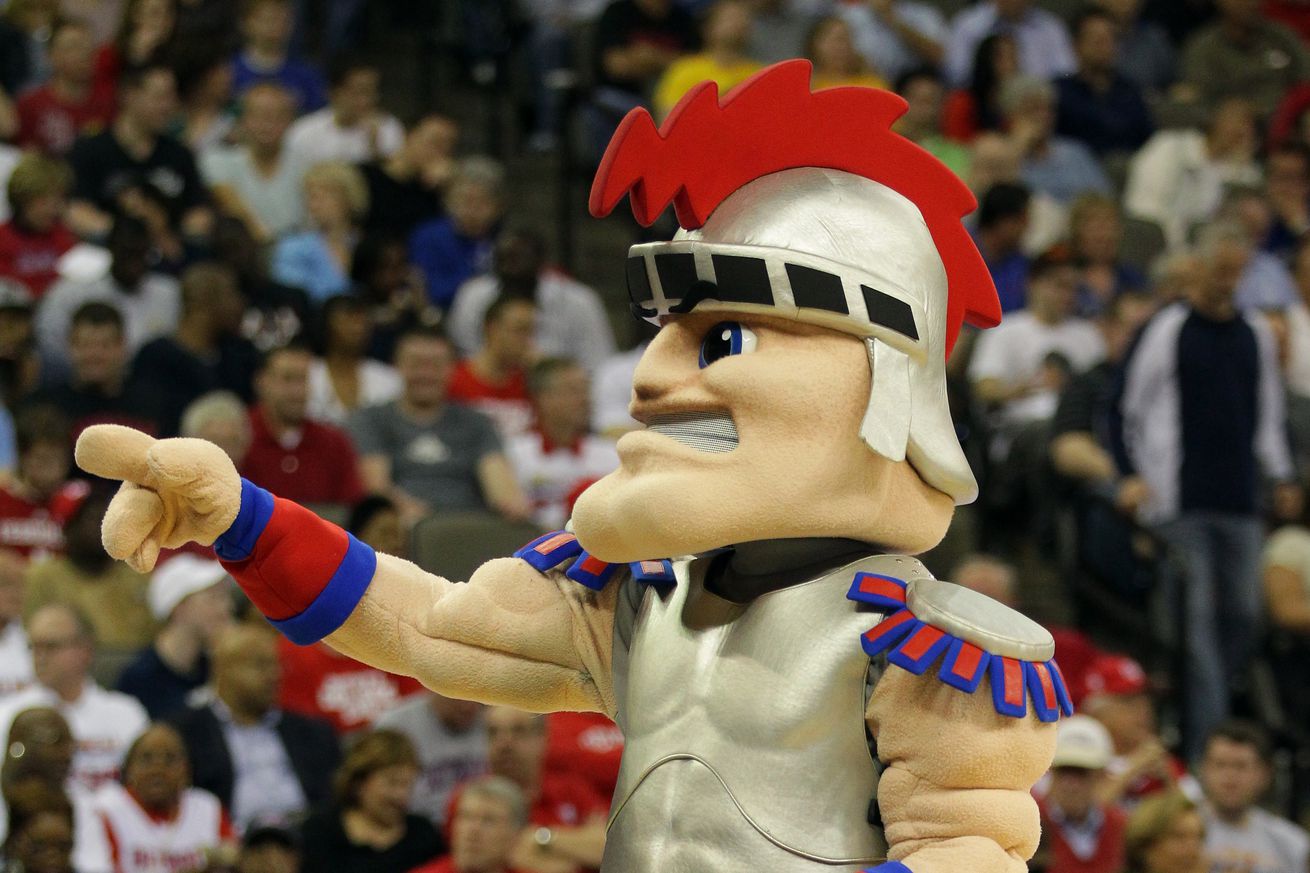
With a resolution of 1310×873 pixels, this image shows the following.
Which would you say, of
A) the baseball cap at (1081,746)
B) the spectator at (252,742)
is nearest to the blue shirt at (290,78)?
the spectator at (252,742)

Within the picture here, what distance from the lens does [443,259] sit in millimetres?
8977

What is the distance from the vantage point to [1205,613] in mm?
7641

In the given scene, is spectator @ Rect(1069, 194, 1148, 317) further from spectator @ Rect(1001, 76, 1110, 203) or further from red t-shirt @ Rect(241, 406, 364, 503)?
red t-shirt @ Rect(241, 406, 364, 503)

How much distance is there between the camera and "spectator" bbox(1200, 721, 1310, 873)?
6.77 m

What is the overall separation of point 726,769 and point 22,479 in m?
4.44

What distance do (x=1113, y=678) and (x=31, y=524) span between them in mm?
3369

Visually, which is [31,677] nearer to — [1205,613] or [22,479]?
[22,479]

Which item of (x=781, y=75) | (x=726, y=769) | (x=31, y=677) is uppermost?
(x=781, y=75)

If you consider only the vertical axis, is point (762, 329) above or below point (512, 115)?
above

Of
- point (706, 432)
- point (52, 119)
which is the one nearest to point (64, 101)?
point (52, 119)

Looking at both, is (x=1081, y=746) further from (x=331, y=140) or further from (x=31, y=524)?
(x=331, y=140)

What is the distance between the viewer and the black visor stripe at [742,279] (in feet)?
A: 9.95

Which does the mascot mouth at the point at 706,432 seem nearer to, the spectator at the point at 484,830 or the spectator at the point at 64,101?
the spectator at the point at 484,830

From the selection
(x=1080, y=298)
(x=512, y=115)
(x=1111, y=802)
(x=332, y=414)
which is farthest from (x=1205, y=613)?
(x=512, y=115)
